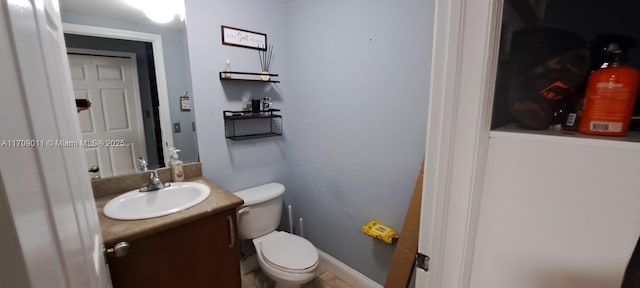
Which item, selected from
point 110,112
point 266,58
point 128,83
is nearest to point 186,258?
point 110,112

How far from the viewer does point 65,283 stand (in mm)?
349

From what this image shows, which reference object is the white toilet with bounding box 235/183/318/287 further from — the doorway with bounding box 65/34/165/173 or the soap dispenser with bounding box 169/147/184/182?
the doorway with bounding box 65/34/165/173

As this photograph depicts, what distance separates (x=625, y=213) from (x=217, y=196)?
4.76 feet

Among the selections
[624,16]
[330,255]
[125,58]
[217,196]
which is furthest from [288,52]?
[624,16]

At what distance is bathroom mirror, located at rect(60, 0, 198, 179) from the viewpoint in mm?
1281

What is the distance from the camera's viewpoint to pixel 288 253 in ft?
5.40

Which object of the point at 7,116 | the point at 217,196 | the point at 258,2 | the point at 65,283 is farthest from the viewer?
the point at 258,2

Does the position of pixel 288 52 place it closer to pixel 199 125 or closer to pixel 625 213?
pixel 199 125

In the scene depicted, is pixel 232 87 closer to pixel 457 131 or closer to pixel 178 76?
pixel 178 76

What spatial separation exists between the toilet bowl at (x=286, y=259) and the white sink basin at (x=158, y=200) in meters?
0.55

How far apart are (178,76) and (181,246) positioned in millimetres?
988

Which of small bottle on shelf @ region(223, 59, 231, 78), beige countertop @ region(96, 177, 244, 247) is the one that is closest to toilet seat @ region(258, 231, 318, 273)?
beige countertop @ region(96, 177, 244, 247)

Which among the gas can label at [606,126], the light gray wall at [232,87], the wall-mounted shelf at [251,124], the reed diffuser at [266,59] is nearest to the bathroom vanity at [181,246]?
the light gray wall at [232,87]

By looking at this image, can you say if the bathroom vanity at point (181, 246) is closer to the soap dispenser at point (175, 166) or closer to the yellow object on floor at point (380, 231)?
the soap dispenser at point (175, 166)
